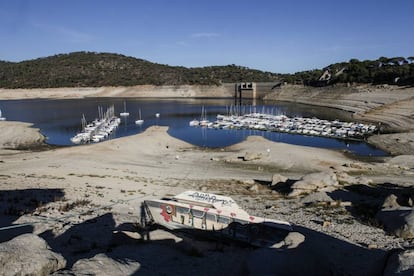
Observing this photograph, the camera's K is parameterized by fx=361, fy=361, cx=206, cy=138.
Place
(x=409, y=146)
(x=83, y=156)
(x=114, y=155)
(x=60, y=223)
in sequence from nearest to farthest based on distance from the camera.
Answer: (x=60, y=223) → (x=83, y=156) → (x=114, y=155) → (x=409, y=146)

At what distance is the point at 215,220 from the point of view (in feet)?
49.7

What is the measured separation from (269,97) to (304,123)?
98.5m

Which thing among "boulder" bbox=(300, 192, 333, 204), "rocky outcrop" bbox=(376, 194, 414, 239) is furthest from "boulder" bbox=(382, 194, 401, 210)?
"boulder" bbox=(300, 192, 333, 204)

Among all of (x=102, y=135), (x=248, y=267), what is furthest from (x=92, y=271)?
(x=102, y=135)

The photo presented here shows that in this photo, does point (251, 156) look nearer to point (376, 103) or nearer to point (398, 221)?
point (398, 221)

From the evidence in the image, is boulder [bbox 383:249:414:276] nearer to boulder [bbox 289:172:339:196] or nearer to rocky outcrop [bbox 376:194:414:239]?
rocky outcrop [bbox 376:194:414:239]

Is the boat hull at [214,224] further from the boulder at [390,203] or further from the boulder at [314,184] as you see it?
the boulder at [314,184]

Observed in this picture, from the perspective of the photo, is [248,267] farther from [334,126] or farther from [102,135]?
Answer: [334,126]

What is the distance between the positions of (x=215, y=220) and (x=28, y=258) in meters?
7.48

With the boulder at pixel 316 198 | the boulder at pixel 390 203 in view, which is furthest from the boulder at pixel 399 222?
the boulder at pixel 316 198

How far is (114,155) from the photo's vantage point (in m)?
47.3

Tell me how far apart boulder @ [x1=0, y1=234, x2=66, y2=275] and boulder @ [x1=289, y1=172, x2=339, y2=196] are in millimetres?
18701

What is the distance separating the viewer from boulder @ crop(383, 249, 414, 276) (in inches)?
320

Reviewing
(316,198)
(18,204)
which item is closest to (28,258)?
(18,204)
